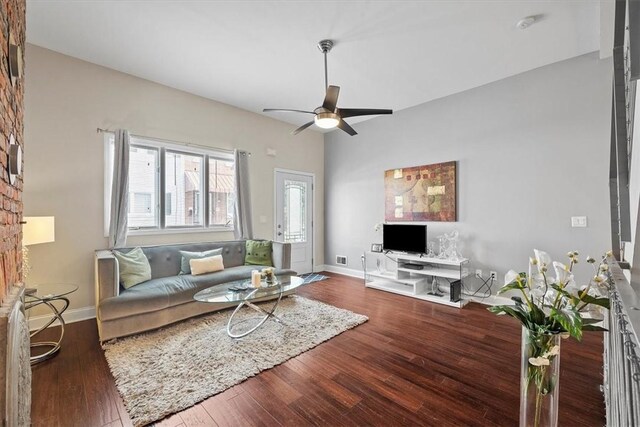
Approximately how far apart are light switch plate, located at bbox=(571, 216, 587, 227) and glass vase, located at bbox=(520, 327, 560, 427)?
2.97 metres

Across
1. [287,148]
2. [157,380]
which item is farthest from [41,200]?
[287,148]

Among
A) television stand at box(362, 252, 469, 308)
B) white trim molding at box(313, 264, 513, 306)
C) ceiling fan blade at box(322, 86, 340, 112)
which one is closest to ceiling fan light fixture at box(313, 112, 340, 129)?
ceiling fan blade at box(322, 86, 340, 112)

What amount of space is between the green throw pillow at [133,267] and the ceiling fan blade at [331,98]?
286cm

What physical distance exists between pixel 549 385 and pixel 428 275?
10.8 feet

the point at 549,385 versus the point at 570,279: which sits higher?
the point at 570,279

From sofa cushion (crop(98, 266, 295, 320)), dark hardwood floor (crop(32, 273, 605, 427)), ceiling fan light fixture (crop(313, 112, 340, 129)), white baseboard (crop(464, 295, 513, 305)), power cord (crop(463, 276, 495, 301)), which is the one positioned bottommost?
dark hardwood floor (crop(32, 273, 605, 427))

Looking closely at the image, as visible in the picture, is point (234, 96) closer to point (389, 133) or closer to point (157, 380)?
point (389, 133)

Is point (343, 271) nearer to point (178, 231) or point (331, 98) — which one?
point (178, 231)

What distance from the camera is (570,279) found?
45.1 inches

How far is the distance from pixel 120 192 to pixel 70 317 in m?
1.58

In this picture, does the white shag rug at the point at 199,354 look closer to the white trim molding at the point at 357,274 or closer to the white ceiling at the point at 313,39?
the white trim molding at the point at 357,274

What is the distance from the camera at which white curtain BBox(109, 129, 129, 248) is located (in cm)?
348

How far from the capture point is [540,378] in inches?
46.7

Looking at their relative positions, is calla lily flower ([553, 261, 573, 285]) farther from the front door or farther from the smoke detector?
the front door
